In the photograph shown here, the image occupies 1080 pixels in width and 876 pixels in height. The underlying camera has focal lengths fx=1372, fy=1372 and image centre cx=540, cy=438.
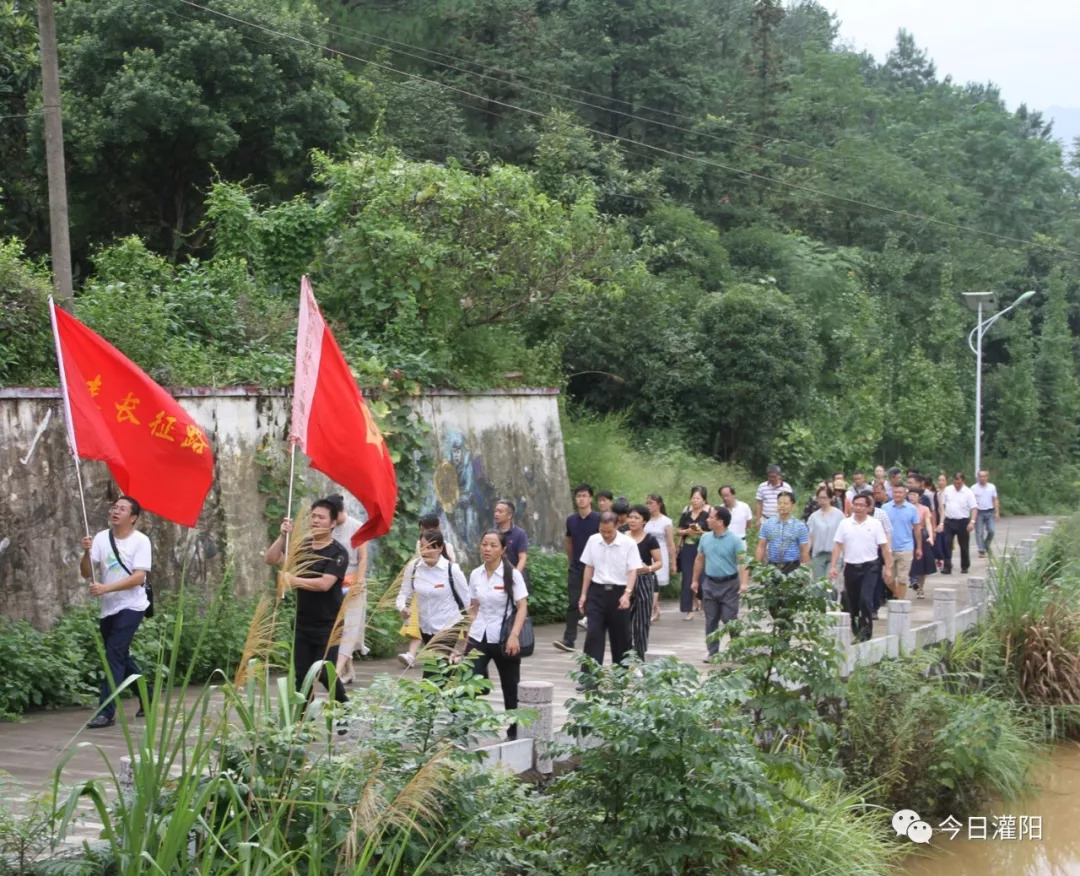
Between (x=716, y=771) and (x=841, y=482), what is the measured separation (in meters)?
13.8

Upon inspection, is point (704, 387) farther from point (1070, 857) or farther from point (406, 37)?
point (1070, 857)

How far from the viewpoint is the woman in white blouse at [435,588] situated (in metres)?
9.52

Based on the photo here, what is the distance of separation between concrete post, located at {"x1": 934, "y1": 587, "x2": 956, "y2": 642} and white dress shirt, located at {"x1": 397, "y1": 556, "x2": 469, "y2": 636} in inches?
270

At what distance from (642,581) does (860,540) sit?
9.69 feet

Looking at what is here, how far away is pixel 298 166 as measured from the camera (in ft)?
82.3

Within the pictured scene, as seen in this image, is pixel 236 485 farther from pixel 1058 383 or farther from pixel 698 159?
pixel 1058 383

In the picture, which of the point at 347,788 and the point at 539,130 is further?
the point at 539,130

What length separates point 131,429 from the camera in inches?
314

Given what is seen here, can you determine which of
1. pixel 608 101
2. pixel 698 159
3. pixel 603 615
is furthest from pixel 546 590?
pixel 698 159

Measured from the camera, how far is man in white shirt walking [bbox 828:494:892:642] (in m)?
13.8

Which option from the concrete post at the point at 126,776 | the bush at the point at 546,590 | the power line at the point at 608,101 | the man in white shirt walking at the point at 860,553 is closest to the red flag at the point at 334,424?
the concrete post at the point at 126,776

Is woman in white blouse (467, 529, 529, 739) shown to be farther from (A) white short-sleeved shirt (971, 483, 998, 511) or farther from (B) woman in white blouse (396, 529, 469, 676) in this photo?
(A) white short-sleeved shirt (971, 483, 998, 511)

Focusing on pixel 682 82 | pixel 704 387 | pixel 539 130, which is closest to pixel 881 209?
pixel 682 82

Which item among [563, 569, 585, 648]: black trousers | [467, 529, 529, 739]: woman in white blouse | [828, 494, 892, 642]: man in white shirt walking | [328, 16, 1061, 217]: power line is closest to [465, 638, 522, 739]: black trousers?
[467, 529, 529, 739]: woman in white blouse
